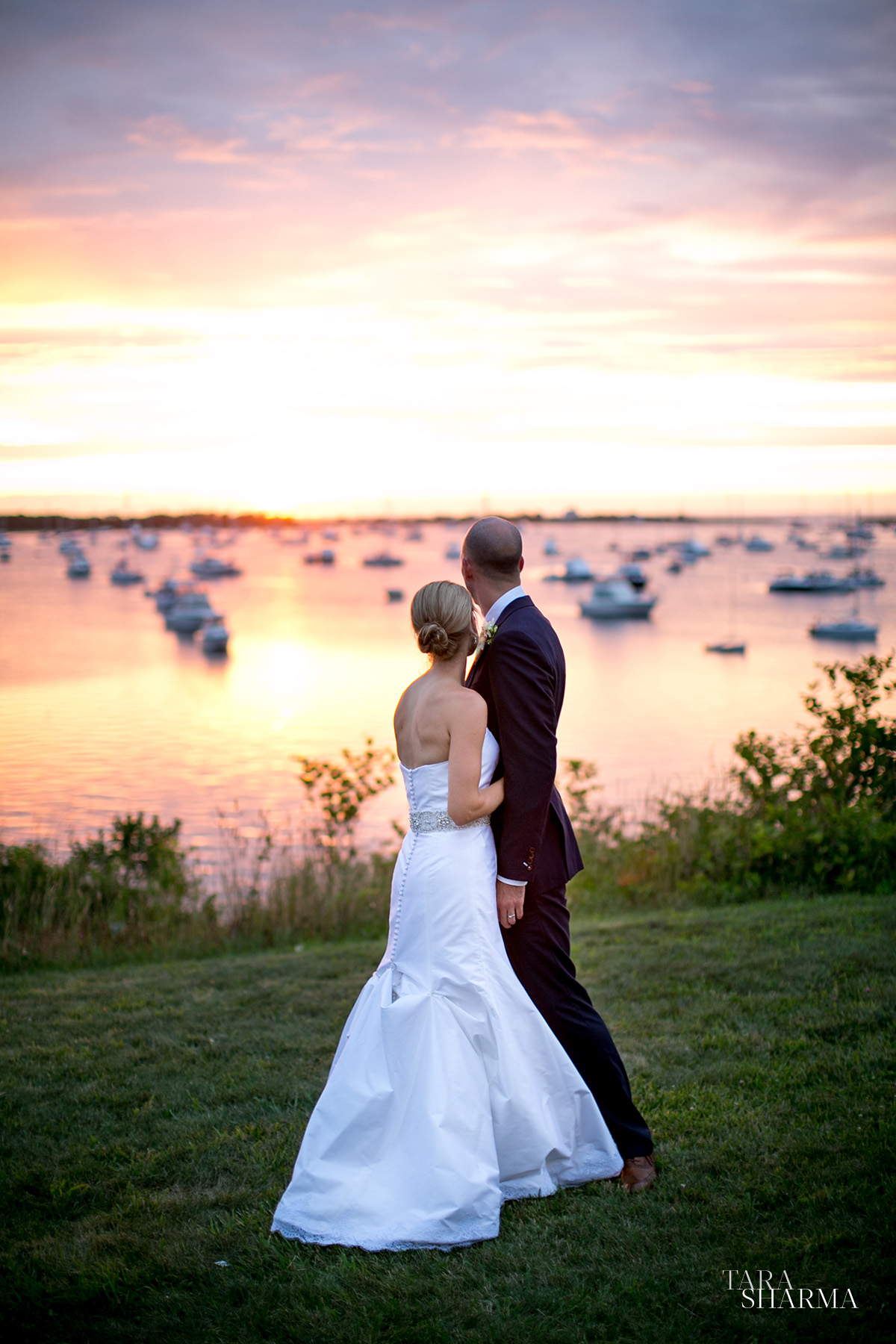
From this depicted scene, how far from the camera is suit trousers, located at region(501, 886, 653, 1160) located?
4.34 m

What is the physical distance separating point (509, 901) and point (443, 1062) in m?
0.67

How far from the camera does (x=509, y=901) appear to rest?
14.0 ft

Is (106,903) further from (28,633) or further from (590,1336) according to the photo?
(28,633)

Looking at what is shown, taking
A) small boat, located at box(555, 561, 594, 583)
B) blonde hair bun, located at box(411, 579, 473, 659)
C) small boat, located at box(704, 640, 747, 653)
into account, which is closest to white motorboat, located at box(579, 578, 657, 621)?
small boat, located at box(704, 640, 747, 653)

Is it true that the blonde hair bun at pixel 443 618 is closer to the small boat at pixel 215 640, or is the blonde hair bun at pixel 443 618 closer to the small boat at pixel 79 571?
the small boat at pixel 215 640

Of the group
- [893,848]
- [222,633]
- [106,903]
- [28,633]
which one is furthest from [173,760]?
[28,633]

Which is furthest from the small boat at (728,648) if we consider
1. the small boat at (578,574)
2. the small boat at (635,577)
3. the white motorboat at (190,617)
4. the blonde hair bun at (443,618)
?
the small boat at (578,574)

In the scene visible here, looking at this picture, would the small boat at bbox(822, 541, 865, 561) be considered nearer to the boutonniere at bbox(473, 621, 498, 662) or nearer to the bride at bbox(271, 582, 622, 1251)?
the boutonniere at bbox(473, 621, 498, 662)

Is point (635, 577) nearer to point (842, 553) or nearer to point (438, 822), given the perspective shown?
point (842, 553)

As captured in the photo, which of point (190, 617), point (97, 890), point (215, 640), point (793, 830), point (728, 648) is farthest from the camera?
point (190, 617)

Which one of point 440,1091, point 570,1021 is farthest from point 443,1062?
point 570,1021

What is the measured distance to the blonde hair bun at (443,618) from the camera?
415 cm

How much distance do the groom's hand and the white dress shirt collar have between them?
3.51ft

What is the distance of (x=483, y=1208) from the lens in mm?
3920
